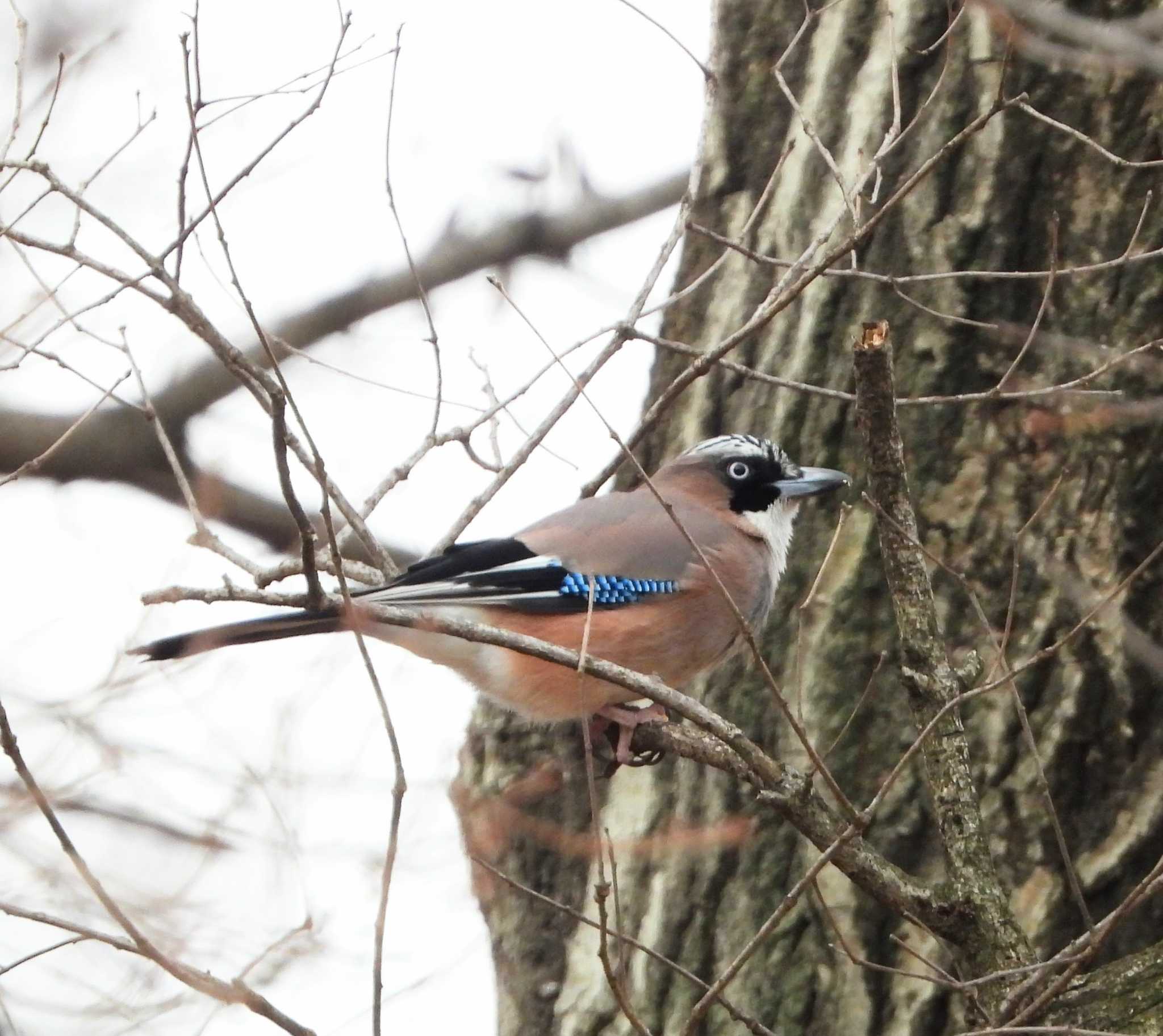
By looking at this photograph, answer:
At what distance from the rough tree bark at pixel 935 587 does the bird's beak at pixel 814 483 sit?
0.30 ft

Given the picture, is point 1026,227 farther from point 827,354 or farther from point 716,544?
point 716,544

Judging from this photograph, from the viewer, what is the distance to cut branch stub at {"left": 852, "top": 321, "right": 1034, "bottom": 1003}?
11.7 ft

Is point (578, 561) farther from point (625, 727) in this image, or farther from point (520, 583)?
point (625, 727)

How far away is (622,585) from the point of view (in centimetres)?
562

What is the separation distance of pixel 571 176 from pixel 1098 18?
433 centimetres

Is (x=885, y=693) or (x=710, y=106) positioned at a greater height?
(x=710, y=106)

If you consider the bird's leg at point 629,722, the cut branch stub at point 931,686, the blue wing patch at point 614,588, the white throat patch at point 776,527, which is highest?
the white throat patch at point 776,527

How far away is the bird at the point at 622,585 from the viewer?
5.22m

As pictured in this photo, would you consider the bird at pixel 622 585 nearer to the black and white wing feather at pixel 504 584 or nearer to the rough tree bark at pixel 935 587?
the black and white wing feather at pixel 504 584

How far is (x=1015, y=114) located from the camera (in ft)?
17.9

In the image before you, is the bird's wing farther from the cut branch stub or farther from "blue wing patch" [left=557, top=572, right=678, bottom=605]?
the cut branch stub

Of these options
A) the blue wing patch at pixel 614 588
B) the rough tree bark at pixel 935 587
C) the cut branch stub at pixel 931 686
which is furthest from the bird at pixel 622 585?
the cut branch stub at pixel 931 686

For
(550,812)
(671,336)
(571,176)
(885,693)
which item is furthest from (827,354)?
(571,176)

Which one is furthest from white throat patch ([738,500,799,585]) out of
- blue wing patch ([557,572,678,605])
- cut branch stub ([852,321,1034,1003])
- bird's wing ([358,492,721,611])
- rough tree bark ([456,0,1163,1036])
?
cut branch stub ([852,321,1034,1003])
